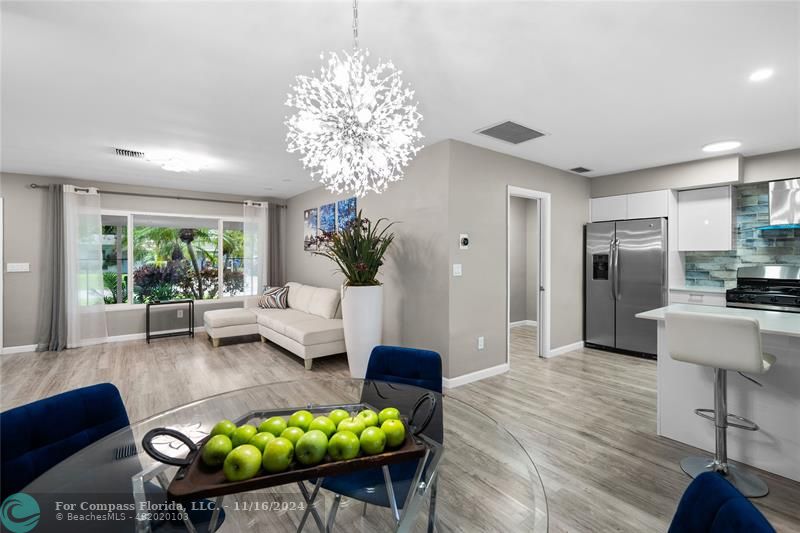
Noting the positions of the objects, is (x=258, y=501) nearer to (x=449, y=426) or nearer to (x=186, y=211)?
(x=449, y=426)

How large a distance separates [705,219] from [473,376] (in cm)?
346

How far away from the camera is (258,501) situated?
62.9 inches

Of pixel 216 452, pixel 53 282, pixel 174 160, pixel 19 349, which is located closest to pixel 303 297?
pixel 174 160

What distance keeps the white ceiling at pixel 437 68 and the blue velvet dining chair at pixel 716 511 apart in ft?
6.50

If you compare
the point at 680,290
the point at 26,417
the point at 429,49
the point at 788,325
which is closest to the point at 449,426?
the point at 26,417

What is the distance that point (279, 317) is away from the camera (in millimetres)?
5207

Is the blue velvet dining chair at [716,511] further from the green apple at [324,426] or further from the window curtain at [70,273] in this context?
Result: the window curtain at [70,273]

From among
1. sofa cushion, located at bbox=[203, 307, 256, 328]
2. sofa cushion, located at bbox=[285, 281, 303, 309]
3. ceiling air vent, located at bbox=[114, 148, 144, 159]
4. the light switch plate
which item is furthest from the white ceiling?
sofa cushion, located at bbox=[285, 281, 303, 309]

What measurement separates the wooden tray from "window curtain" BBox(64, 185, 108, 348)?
6.00m

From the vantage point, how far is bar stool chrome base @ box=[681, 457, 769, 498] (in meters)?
1.99

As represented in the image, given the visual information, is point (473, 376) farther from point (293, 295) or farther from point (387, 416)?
point (293, 295)

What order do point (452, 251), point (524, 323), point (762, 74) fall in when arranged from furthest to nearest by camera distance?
1. point (524, 323)
2. point (452, 251)
3. point (762, 74)

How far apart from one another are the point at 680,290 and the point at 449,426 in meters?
4.45

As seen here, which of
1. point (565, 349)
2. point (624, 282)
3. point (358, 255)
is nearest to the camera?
point (358, 255)
